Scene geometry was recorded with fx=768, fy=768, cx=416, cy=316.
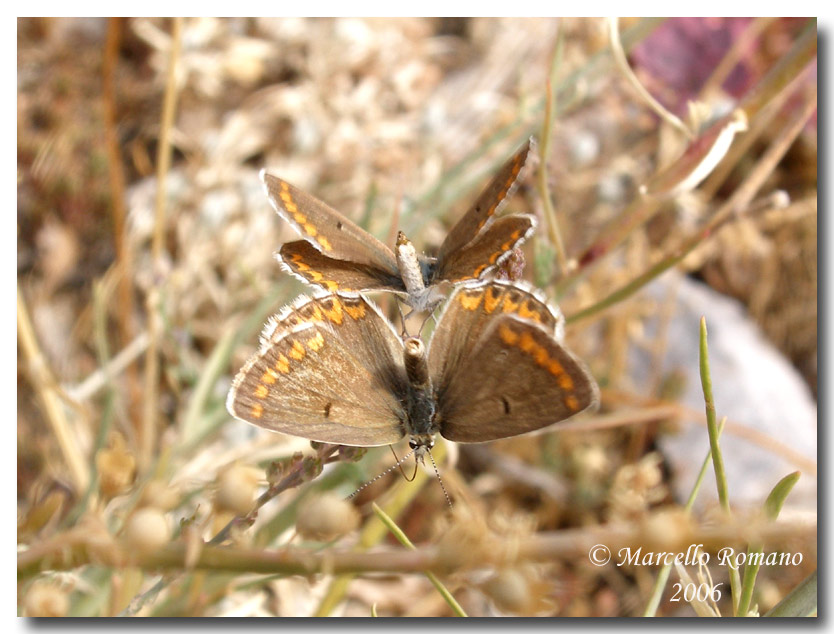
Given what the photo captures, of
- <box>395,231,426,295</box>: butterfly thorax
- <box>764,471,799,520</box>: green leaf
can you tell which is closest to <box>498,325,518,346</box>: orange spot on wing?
<box>395,231,426,295</box>: butterfly thorax

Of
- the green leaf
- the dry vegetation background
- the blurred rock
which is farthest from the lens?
the blurred rock

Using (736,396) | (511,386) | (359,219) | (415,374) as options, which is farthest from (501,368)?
(736,396)

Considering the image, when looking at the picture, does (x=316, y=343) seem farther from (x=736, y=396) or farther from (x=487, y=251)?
(x=736, y=396)

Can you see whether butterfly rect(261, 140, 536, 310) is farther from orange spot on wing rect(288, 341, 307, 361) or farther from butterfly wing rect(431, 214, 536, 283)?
orange spot on wing rect(288, 341, 307, 361)

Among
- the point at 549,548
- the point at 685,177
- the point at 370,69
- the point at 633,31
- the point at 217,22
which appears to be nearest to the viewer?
the point at 549,548

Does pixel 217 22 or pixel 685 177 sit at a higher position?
pixel 217 22

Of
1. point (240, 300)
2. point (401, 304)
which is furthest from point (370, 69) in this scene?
point (401, 304)

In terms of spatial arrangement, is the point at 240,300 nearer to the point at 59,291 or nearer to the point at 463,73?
the point at 59,291

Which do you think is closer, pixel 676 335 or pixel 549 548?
pixel 549 548
